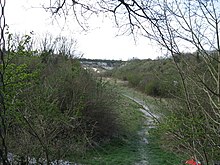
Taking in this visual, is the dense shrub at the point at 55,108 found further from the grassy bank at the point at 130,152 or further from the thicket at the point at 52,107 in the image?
the grassy bank at the point at 130,152

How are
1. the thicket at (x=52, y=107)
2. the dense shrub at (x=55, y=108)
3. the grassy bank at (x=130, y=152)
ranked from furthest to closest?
the grassy bank at (x=130, y=152)
the dense shrub at (x=55, y=108)
the thicket at (x=52, y=107)

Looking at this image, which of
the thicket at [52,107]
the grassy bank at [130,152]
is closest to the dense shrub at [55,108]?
the thicket at [52,107]

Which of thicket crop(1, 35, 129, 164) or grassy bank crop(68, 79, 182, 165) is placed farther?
grassy bank crop(68, 79, 182, 165)

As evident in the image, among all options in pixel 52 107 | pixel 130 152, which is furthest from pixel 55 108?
pixel 130 152

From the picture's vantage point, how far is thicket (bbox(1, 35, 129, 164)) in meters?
4.95

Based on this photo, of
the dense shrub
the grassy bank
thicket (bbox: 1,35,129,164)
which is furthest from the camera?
the grassy bank

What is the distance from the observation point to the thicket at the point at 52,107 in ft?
16.2

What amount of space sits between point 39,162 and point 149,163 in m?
4.50

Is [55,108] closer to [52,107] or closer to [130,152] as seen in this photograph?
[52,107]

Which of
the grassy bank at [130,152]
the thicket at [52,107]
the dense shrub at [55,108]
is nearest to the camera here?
the thicket at [52,107]

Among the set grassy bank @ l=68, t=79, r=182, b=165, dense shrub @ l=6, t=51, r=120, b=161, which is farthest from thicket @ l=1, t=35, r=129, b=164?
grassy bank @ l=68, t=79, r=182, b=165

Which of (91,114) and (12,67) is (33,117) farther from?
(91,114)

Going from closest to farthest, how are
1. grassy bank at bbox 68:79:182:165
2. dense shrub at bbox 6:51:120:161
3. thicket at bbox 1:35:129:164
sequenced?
1. thicket at bbox 1:35:129:164
2. dense shrub at bbox 6:51:120:161
3. grassy bank at bbox 68:79:182:165

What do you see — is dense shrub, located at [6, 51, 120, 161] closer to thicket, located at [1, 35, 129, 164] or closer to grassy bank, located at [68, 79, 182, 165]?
thicket, located at [1, 35, 129, 164]
